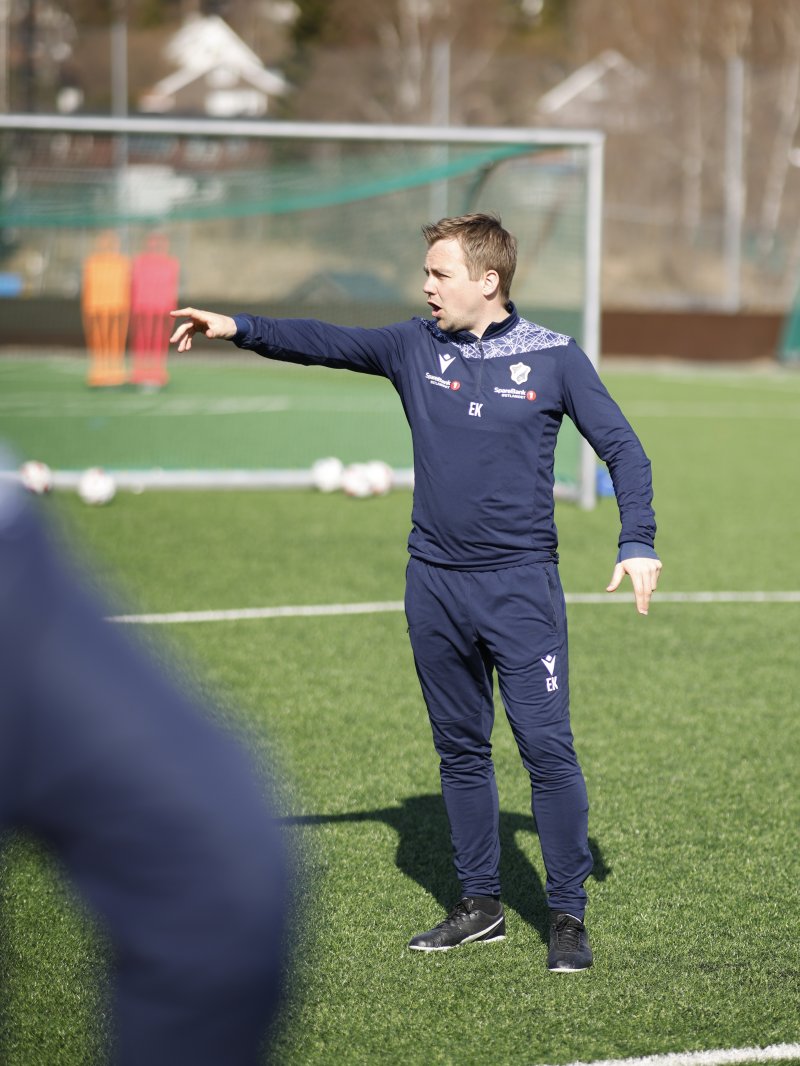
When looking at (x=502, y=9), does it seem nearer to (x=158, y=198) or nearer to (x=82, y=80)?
(x=82, y=80)

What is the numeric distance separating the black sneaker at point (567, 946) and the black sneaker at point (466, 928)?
0.20m

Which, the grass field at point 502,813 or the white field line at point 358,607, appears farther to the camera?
the white field line at point 358,607

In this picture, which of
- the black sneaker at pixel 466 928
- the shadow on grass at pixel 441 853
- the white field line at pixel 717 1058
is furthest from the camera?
the shadow on grass at pixel 441 853

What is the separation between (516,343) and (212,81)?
201ft

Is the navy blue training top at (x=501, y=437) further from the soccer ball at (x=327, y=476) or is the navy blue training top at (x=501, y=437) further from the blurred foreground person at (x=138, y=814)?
the soccer ball at (x=327, y=476)

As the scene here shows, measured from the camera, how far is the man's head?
12.0ft

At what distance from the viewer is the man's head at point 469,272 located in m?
3.66

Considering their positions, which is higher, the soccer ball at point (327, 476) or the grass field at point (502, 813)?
the grass field at point (502, 813)

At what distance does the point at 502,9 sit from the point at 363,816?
52.9 metres

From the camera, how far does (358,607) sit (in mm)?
8320

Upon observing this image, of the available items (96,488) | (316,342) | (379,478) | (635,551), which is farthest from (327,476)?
(635,551)

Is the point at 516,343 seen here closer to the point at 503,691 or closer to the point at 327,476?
the point at 503,691

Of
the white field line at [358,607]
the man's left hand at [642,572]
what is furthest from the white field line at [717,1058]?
the white field line at [358,607]

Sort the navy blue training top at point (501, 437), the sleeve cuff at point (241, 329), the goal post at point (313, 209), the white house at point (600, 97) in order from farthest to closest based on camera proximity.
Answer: the white house at point (600, 97), the goal post at point (313, 209), the sleeve cuff at point (241, 329), the navy blue training top at point (501, 437)
